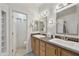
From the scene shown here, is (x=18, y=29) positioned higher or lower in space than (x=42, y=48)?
higher

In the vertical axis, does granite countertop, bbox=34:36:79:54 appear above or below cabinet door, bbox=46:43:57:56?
above

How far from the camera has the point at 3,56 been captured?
1793mm

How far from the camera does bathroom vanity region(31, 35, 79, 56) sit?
1.54 meters

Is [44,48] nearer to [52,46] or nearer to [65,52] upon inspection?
[52,46]

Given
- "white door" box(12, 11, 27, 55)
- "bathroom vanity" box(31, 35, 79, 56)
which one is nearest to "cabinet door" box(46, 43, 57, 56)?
"bathroom vanity" box(31, 35, 79, 56)

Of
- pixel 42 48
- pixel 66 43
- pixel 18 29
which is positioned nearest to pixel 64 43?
pixel 66 43

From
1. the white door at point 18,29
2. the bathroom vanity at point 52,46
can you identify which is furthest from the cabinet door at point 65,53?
the white door at point 18,29

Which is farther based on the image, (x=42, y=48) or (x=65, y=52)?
(x=42, y=48)

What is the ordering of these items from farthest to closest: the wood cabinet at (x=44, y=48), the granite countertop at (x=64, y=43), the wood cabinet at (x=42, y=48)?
the wood cabinet at (x=42, y=48) < the wood cabinet at (x=44, y=48) < the granite countertop at (x=64, y=43)

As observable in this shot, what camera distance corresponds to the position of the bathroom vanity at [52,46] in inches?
60.7

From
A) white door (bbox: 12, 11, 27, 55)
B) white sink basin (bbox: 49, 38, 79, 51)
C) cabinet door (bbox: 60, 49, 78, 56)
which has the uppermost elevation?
white door (bbox: 12, 11, 27, 55)

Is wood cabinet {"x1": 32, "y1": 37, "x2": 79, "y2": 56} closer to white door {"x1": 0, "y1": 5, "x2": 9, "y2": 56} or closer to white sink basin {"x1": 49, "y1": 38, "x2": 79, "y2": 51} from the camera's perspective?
white sink basin {"x1": 49, "y1": 38, "x2": 79, "y2": 51}

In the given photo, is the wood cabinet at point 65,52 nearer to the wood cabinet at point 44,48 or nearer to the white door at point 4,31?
the wood cabinet at point 44,48

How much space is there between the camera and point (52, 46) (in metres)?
1.73
